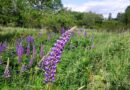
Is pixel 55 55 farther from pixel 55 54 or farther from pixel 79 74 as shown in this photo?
pixel 79 74

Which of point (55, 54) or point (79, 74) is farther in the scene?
point (79, 74)

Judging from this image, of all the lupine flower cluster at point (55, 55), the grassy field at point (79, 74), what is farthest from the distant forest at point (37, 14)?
the lupine flower cluster at point (55, 55)

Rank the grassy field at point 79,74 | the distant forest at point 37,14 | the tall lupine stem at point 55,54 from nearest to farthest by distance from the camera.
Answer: the tall lupine stem at point 55,54 < the grassy field at point 79,74 < the distant forest at point 37,14

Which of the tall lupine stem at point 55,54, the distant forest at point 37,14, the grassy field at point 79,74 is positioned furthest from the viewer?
the distant forest at point 37,14

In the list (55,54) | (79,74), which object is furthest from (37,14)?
(55,54)

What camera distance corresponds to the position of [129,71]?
7660mm

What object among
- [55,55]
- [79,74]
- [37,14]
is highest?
[55,55]

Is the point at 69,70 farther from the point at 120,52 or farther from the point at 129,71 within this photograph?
the point at 120,52

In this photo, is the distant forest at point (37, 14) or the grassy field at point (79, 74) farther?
the distant forest at point (37, 14)

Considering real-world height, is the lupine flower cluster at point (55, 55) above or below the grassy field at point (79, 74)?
above

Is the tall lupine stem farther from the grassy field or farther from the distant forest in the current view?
the distant forest

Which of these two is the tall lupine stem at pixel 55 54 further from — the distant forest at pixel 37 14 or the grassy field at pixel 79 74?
the distant forest at pixel 37 14

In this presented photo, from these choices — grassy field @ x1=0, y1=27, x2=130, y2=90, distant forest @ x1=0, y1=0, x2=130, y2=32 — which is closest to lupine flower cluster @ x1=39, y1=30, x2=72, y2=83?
grassy field @ x1=0, y1=27, x2=130, y2=90

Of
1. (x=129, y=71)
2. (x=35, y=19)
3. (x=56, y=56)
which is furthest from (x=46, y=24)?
(x=56, y=56)
